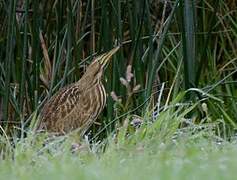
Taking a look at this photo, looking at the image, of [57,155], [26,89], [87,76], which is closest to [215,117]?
[87,76]

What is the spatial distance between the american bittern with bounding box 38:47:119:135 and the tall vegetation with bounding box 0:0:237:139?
151 mm

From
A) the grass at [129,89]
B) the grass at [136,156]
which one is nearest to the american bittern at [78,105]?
the grass at [129,89]

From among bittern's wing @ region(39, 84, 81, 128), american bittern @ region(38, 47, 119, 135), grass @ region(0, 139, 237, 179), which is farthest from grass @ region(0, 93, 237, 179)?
bittern's wing @ region(39, 84, 81, 128)

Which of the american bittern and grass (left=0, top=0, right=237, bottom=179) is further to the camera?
the american bittern

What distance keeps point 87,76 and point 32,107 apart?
1.01 meters

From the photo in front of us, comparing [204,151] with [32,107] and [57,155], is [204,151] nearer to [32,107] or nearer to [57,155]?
[57,155]

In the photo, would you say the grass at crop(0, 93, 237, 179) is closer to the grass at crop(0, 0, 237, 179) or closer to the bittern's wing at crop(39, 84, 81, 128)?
the grass at crop(0, 0, 237, 179)

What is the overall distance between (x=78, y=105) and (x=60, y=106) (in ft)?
0.44

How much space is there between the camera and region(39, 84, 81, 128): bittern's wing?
6.48m

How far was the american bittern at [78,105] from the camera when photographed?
646 centimetres

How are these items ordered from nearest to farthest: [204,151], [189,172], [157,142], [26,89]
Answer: [189,172] → [204,151] → [157,142] → [26,89]

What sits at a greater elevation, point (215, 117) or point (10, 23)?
point (10, 23)

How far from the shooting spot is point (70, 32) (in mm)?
7137

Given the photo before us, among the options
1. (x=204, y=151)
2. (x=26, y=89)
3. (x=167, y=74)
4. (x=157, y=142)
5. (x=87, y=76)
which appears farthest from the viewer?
(x=167, y=74)
